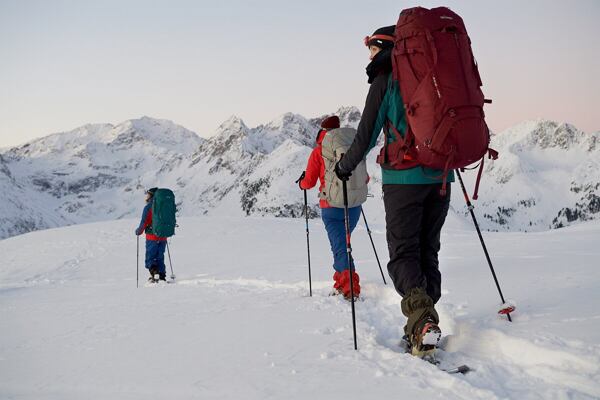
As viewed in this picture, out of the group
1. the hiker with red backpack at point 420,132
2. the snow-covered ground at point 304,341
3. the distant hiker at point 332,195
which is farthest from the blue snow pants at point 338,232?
the hiker with red backpack at point 420,132

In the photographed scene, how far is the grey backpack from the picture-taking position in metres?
6.32

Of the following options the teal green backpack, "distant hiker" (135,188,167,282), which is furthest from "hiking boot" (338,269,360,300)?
"distant hiker" (135,188,167,282)

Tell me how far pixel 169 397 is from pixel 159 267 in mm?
9964

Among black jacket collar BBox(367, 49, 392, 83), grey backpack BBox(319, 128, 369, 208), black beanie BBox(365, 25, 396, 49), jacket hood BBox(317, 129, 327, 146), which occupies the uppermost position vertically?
black beanie BBox(365, 25, 396, 49)

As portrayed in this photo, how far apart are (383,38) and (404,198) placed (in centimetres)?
149

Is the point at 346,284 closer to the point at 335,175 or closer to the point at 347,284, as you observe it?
the point at 347,284

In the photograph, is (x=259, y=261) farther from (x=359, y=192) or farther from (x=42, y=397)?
(x=42, y=397)

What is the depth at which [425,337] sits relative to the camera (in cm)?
361

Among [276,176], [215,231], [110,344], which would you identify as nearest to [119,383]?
[110,344]

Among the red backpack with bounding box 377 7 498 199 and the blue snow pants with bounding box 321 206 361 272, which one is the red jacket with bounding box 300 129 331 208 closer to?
the blue snow pants with bounding box 321 206 361 272

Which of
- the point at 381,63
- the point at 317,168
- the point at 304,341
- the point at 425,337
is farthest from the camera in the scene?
the point at 317,168

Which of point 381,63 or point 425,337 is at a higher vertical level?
point 381,63

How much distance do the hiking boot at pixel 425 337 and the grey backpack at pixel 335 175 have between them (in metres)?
2.78

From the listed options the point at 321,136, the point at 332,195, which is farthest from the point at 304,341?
the point at 321,136
